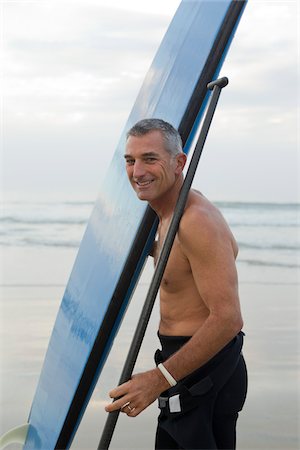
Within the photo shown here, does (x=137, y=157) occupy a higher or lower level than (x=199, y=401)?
higher

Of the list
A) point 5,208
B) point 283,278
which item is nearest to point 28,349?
point 283,278

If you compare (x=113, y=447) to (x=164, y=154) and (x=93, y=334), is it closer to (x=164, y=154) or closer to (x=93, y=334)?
(x=93, y=334)

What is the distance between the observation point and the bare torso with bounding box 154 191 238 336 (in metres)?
2.43

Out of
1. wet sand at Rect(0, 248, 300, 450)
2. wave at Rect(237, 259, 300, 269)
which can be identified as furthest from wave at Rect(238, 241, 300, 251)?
wet sand at Rect(0, 248, 300, 450)

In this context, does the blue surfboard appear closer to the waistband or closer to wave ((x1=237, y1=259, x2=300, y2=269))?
the waistband

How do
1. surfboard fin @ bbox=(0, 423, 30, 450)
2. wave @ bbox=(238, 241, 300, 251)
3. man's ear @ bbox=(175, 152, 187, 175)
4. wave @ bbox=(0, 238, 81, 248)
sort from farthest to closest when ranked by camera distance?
wave @ bbox=(0, 238, 81, 248)
wave @ bbox=(238, 241, 300, 251)
surfboard fin @ bbox=(0, 423, 30, 450)
man's ear @ bbox=(175, 152, 187, 175)

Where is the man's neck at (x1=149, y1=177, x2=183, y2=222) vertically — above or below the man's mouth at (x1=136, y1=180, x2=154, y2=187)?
below

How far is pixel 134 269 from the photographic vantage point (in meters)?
2.90

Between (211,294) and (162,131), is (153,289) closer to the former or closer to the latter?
(211,294)

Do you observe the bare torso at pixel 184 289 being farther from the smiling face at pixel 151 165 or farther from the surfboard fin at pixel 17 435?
the surfboard fin at pixel 17 435

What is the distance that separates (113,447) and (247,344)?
2.18 m

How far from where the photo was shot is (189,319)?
98.7 inches

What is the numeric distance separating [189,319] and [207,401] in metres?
0.24

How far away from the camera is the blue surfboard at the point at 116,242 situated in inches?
110
